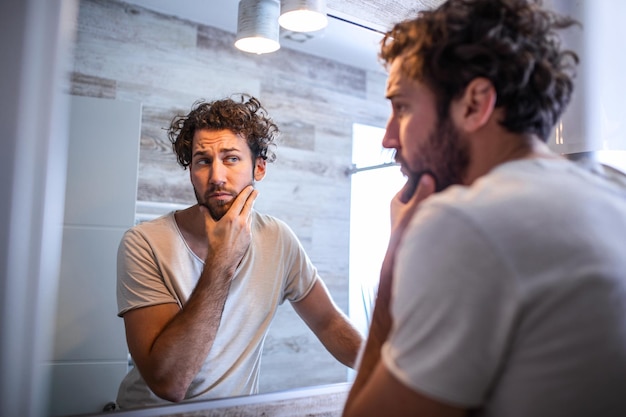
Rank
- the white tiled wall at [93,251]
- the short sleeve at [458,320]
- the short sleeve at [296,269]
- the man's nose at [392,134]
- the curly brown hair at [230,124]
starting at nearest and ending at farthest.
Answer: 1. the short sleeve at [458,320]
2. the man's nose at [392,134]
3. the white tiled wall at [93,251]
4. the curly brown hair at [230,124]
5. the short sleeve at [296,269]

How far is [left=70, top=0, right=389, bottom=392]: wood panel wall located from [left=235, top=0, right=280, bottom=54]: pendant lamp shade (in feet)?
0.06

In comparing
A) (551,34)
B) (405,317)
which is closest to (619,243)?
(405,317)

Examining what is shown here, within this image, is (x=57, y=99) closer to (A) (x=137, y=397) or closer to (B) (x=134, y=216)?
(B) (x=134, y=216)

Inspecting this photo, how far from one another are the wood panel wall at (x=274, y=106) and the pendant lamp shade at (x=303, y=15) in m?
0.05

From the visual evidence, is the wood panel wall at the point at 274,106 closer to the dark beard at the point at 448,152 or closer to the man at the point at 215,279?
the man at the point at 215,279

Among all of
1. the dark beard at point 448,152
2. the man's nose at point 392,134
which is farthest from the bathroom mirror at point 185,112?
the dark beard at point 448,152

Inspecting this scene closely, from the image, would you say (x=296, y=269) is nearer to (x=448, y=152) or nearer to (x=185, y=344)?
(x=185, y=344)

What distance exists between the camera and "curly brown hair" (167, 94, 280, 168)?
2.95ft

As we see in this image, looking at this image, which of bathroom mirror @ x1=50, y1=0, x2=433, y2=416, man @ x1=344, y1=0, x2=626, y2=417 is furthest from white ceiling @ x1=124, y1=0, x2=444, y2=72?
man @ x1=344, y1=0, x2=626, y2=417

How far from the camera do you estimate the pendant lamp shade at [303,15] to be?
0.99m

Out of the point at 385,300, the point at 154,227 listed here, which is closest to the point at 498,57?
the point at 385,300

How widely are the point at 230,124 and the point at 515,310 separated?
Answer: 67 cm

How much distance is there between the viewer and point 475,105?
0.56 meters

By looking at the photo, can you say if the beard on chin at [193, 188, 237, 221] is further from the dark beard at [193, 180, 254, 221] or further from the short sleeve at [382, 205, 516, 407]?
the short sleeve at [382, 205, 516, 407]
